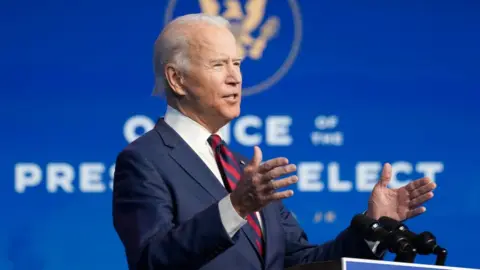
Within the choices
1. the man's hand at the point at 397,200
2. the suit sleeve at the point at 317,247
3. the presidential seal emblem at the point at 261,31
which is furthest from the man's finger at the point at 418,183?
the presidential seal emblem at the point at 261,31

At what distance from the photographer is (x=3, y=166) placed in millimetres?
4168

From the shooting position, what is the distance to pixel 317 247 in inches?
109

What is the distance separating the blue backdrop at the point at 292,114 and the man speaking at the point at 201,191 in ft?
4.20

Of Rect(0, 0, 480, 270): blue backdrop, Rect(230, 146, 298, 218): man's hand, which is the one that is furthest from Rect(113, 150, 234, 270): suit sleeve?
Rect(0, 0, 480, 270): blue backdrop

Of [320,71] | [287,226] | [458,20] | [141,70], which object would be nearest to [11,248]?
[141,70]

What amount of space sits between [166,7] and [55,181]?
2.83 ft

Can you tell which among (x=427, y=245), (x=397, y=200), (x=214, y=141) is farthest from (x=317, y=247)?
(x=427, y=245)

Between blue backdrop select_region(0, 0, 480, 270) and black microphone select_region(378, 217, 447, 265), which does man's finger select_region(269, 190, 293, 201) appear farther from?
blue backdrop select_region(0, 0, 480, 270)

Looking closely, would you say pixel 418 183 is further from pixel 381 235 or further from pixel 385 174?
pixel 381 235

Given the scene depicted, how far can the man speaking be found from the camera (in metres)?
2.32

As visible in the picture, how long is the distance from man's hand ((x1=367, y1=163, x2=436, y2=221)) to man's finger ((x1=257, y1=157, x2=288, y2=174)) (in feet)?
1.74

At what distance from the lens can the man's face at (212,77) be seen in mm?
2662

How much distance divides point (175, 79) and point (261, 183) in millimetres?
668

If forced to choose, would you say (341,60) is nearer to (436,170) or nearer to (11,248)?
(436,170)
